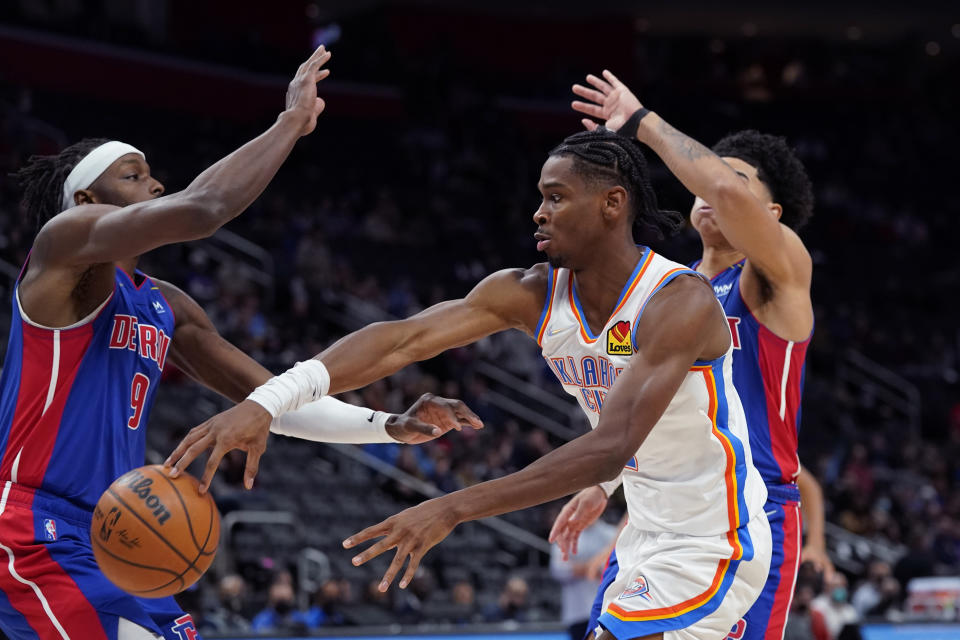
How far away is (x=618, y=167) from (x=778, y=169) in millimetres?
1226

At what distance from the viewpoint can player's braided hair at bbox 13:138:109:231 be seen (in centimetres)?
409

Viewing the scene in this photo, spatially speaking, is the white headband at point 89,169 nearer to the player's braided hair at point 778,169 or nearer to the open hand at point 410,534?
the open hand at point 410,534

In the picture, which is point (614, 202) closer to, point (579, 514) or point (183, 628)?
point (579, 514)

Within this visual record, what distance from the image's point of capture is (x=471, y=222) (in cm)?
2009

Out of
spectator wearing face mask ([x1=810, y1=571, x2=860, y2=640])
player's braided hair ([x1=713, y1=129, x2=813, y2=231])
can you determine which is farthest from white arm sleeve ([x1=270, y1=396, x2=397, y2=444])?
spectator wearing face mask ([x1=810, y1=571, x2=860, y2=640])

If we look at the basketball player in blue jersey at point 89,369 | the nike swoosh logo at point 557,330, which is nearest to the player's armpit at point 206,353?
the basketball player in blue jersey at point 89,369

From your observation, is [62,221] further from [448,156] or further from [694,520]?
[448,156]

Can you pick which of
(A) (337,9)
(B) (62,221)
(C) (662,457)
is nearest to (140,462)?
(B) (62,221)

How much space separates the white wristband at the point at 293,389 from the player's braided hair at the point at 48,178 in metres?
1.10

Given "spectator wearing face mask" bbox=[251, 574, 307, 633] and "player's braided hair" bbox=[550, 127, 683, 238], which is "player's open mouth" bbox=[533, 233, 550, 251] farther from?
"spectator wearing face mask" bbox=[251, 574, 307, 633]

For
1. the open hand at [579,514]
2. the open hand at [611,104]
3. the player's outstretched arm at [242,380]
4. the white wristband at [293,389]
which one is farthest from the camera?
the open hand at [579,514]

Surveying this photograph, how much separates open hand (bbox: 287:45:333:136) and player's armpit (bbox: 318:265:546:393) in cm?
72

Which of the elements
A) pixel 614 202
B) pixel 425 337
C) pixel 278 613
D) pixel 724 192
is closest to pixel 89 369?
pixel 425 337

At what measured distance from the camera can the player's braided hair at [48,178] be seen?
4090mm
